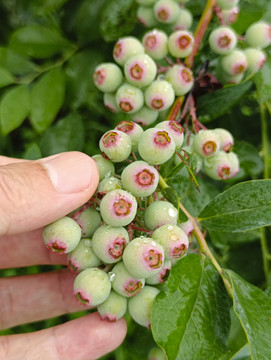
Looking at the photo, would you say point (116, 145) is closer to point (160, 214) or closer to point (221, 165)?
point (160, 214)

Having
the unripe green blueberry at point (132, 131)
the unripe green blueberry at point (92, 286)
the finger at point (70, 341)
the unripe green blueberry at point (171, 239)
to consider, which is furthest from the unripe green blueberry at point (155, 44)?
the finger at point (70, 341)

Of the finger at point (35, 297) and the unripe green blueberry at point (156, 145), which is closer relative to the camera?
the unripe green blueberry at point (156, 145)

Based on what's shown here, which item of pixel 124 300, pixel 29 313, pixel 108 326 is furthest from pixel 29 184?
pixel 29 313

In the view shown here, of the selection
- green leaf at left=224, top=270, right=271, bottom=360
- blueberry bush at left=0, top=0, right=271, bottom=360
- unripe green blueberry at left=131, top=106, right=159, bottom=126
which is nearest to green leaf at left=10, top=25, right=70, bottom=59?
blueberry bush at left=0, top=0, right=271, bottom=360

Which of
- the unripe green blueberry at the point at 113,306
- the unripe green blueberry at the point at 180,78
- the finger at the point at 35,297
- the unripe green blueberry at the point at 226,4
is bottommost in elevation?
the finger at the point at 35,297

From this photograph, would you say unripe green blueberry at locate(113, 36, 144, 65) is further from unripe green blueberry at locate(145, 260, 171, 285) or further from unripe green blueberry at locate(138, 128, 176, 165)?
unripe green blueberry at locate(145, 260, 171, 285)

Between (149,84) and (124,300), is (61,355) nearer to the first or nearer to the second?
(124,300)

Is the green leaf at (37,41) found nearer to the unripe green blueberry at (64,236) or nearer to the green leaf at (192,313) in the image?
the unripe green blueberry at (64,236)
